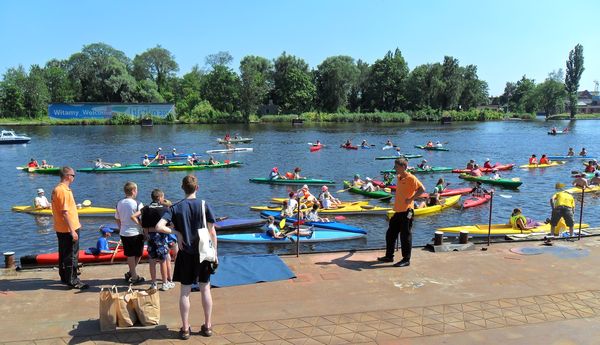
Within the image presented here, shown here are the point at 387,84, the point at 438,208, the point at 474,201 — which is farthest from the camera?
the point at 387,84

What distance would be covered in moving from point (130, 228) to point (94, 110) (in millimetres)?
98024

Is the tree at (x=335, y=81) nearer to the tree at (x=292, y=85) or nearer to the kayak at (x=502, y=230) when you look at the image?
the tree at (x=292, y=85)

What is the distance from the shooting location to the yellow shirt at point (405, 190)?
8953 mm

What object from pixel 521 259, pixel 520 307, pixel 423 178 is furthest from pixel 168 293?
pixel 423 178

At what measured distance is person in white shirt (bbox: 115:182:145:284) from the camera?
791 cm

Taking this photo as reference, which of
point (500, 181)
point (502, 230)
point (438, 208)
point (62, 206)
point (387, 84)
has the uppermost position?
point (387, 84)

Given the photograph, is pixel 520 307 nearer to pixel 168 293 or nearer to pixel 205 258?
pixel 205 258

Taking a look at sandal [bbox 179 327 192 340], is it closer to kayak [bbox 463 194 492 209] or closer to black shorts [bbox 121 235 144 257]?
black shorts [bbox 121 235 144 257]

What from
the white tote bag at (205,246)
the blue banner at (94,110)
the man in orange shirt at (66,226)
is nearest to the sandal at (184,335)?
the white tote bag at (205,246)

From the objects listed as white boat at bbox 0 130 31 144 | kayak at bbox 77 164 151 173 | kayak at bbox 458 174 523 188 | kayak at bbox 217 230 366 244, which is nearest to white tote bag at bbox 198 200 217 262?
kayak at bbox 217 230 366 244

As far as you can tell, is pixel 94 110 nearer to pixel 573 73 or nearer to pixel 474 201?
pixel 474 201

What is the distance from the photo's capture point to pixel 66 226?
7.59 metres

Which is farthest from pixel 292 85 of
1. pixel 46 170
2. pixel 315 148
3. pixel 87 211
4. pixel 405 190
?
pixel 405 190

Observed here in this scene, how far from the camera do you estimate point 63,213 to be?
24.6 feet
